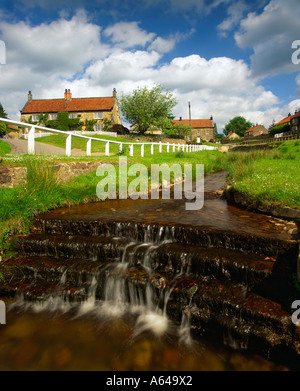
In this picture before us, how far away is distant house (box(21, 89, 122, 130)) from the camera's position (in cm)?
5238

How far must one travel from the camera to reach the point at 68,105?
54.0 m

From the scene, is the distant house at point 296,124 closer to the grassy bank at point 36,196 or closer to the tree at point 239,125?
the tree at point 239,125

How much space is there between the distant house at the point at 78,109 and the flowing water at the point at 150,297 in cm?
5128

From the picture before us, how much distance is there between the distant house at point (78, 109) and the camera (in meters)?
52.4

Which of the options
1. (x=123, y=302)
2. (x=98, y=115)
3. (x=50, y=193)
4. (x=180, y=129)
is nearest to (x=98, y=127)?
(x=98, y=115)

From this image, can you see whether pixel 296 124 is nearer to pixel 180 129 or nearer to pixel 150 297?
pixel 180 129

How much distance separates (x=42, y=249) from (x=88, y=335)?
2.16 metres

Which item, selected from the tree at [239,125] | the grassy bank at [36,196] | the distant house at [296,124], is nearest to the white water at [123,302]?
the grassy bank at [36,196]

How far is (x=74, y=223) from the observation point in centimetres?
511

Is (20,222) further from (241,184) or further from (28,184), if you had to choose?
(241,184)

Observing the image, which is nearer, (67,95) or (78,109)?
(78,109)

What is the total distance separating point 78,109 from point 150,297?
55822 mm

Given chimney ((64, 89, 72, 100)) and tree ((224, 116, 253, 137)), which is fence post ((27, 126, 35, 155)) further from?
tree ((224, 116, 253, 137))

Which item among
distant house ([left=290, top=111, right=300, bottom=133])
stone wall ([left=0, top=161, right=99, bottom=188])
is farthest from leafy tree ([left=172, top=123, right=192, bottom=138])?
stone wall ([left=0, top=161, right=99, bottom=188])
